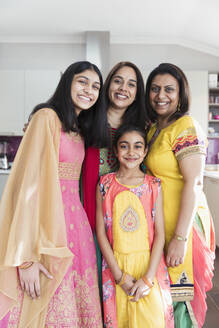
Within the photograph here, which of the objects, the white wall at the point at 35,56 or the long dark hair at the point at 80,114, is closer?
the long dark hair at the point at 80,114

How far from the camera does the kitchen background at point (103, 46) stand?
3373 mm

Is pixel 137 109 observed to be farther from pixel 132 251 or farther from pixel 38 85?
pixel 38 85

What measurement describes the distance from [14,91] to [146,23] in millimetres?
2150

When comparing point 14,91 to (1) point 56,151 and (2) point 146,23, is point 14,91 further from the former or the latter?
(1) point 56,151

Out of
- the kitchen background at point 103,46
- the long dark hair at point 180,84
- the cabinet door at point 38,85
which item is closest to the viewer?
the long dark hair at point 180,84

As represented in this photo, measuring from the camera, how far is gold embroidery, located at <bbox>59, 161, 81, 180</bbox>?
1.17 meters

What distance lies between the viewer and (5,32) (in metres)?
4.24

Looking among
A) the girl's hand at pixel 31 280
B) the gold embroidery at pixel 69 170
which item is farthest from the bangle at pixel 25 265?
the gold embroidery at pixel 69 170

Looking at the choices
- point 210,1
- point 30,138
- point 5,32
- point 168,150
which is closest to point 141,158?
point 168,150

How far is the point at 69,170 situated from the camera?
1.20 metres

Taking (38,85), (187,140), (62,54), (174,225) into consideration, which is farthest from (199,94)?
(174,225)

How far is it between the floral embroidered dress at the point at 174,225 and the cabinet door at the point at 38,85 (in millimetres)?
2957

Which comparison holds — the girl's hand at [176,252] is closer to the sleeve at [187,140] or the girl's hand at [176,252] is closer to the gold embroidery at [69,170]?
the sleeve at [187,140]

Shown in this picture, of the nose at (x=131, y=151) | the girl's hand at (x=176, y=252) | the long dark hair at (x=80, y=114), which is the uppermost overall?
the long dark hair at (x=80, y=114)
